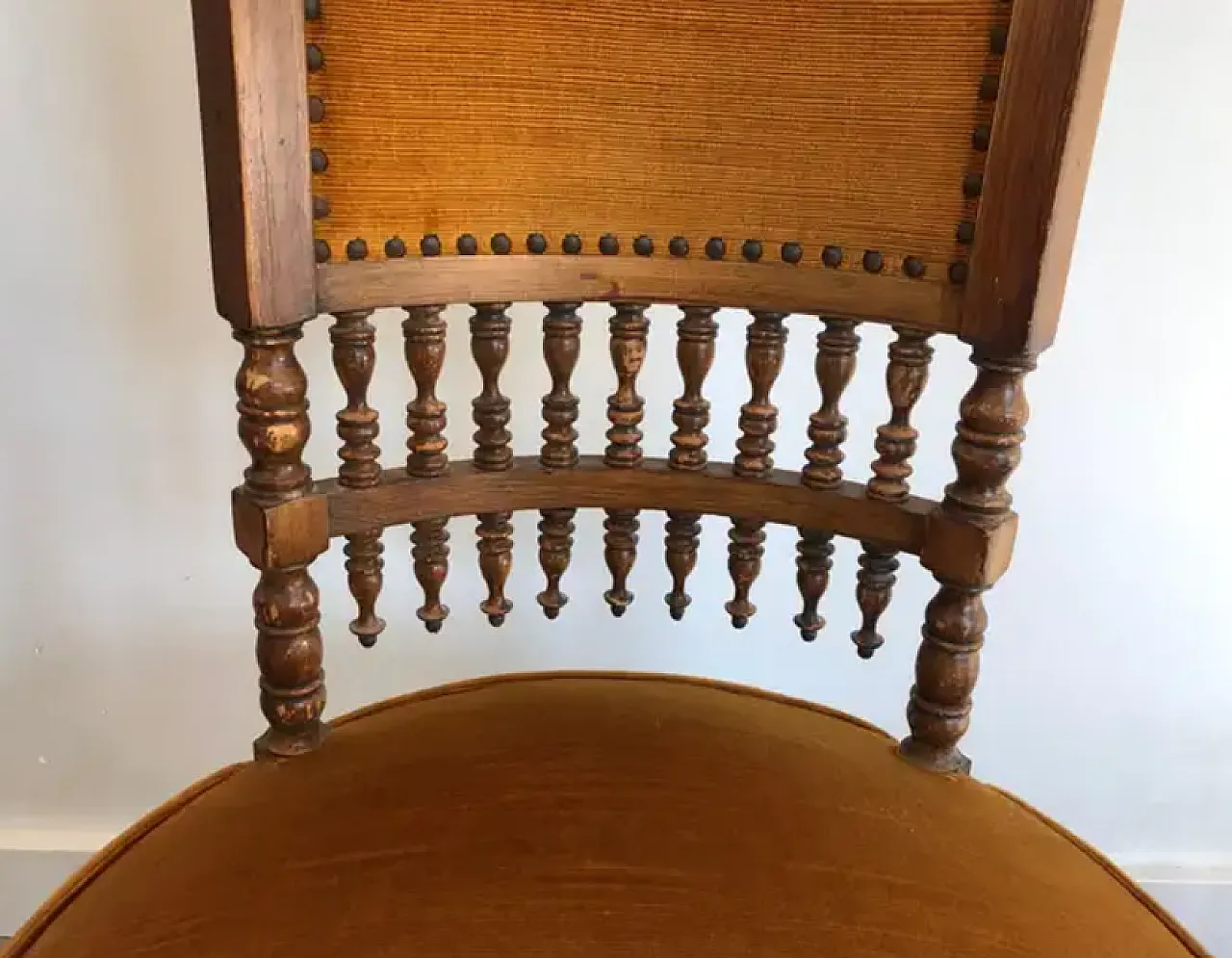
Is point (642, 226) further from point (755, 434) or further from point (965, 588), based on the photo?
point (965, 588)

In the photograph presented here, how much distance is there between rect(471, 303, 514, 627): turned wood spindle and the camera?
63cm

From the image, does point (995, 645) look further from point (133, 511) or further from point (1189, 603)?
point (133, 511)

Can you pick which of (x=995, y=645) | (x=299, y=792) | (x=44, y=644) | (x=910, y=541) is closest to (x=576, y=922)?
(x=299, y=792)

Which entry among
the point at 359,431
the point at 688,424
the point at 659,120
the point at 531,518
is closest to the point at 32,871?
the point at 531,518

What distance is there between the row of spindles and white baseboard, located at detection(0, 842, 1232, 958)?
633 millimetres

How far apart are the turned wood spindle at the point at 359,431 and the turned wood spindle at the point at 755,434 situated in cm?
22

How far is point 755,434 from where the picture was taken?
65 cm

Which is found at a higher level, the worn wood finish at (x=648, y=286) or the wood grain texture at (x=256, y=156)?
the wood grain texture at (x=256, y=156)

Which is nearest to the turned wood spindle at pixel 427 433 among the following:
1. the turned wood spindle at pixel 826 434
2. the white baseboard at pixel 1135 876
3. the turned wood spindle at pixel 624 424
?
the turned wood spindle at pixel 624 424

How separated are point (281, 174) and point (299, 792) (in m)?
0.31

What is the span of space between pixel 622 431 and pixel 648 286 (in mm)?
92

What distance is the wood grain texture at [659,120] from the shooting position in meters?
0.55

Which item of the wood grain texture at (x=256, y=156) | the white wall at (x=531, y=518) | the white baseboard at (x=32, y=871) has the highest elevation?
the wood grain texture at (x=256, y=156)

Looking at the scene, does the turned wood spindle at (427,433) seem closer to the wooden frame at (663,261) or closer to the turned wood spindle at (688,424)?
the wooden frame at (663,261)
